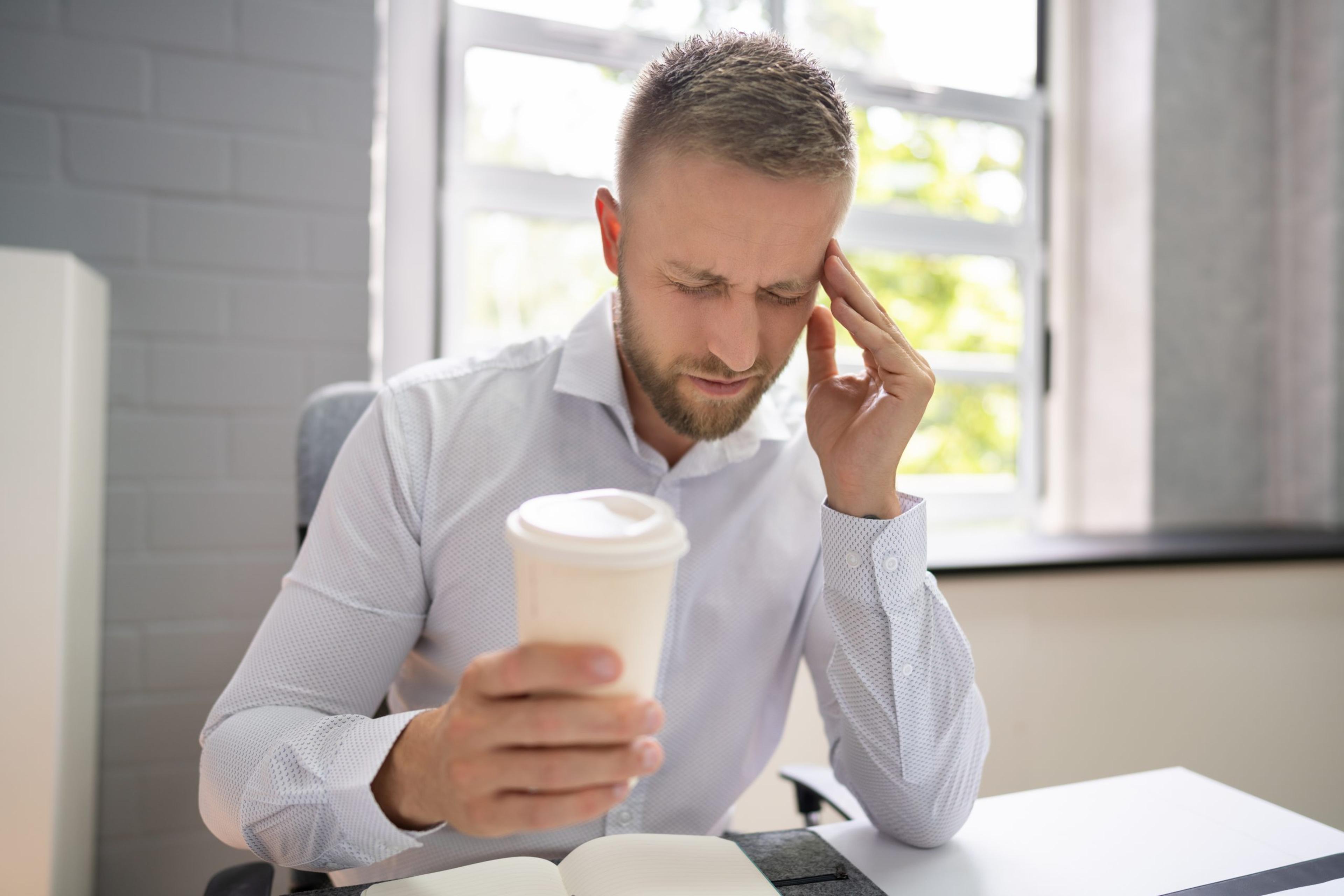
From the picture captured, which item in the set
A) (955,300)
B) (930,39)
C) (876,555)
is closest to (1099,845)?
(876,555)

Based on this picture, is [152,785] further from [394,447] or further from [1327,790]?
[1327,790]

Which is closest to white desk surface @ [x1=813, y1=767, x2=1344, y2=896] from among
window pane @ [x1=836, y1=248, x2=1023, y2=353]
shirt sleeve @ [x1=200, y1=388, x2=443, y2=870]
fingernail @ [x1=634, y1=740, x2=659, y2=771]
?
fingernail @ [x1=634, y1=740, x2=659, y2=771]

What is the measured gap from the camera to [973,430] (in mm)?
2713

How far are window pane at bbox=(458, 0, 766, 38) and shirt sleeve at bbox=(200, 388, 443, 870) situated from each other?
1457mm

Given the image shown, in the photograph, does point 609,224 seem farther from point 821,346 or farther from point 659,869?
point 659,869

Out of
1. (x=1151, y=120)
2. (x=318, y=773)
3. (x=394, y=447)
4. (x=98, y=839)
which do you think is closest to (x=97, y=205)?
(x=394, y=447)

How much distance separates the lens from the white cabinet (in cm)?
130

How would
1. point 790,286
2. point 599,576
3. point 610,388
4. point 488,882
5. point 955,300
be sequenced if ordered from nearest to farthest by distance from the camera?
point 599,576
point 488,882
point 790,286
point 610,388
point 955,300

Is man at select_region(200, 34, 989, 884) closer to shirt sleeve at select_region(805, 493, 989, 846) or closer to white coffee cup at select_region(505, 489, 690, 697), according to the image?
shirt sleeve at select_region(805, 493, 989, 846)

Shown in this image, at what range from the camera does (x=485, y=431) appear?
1064 millimetres

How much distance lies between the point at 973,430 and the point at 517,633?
2.07 m

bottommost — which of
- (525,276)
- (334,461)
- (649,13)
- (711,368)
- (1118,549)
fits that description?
(1118,549)

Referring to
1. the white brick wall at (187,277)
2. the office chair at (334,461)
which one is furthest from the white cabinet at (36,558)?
the office chair at (334,461)

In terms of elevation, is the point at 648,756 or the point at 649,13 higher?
the point at 649,13
